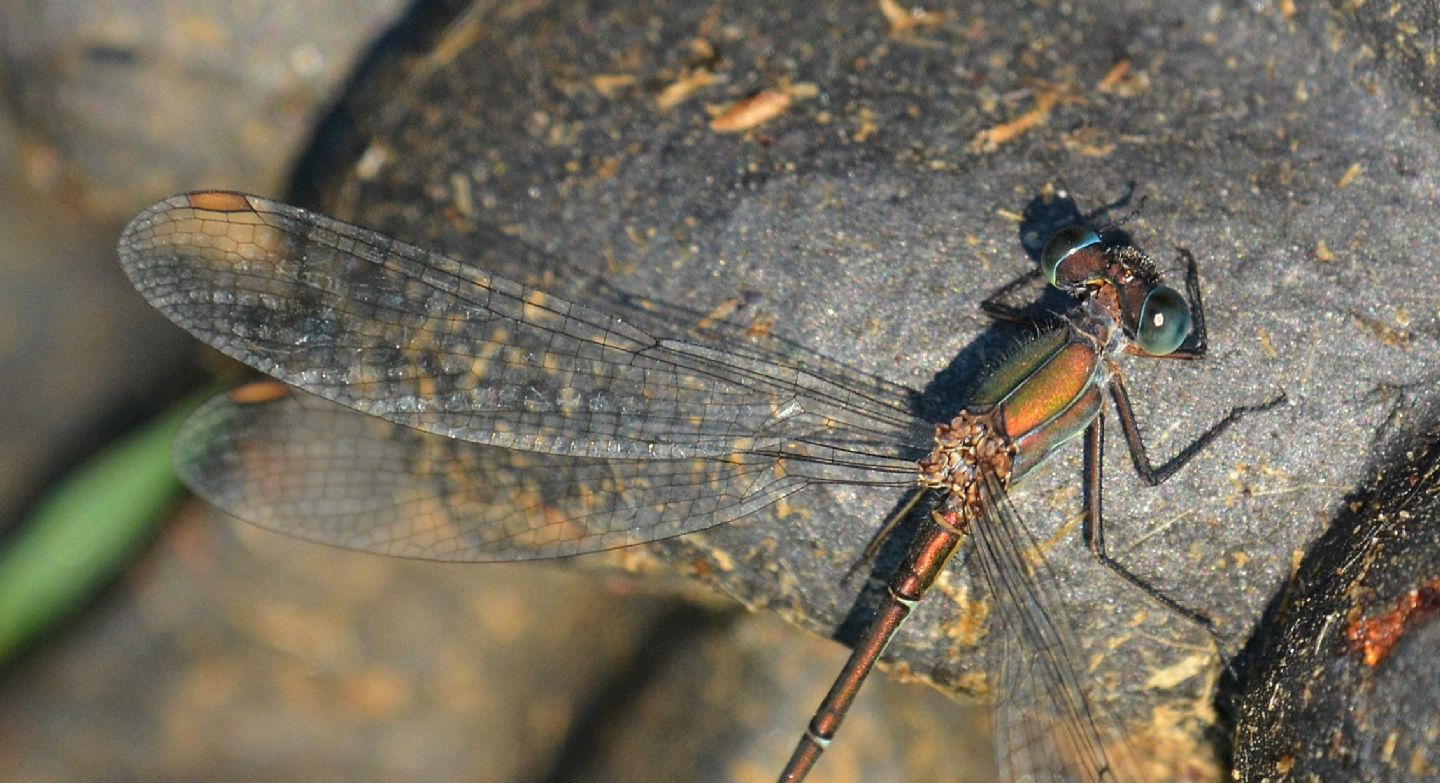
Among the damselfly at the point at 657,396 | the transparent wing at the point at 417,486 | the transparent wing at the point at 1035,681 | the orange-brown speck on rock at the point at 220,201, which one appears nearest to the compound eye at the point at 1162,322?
the damselfly at the point at 657,396

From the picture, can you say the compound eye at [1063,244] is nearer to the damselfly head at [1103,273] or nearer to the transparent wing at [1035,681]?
the damselfly head at [1103,273]

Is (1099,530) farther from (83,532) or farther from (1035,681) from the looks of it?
(83,532)

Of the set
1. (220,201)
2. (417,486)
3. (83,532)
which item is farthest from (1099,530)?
(83,532)

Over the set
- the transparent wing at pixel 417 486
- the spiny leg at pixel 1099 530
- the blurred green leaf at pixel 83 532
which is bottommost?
the blurred green leaf at pixel 83 532

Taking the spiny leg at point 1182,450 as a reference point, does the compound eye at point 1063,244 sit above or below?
above

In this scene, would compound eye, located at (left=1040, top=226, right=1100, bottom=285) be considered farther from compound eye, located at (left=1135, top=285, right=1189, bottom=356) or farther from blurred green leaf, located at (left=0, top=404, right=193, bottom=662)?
blurred green leaf, located at (left=0, top=404, right=193, bottom=662)

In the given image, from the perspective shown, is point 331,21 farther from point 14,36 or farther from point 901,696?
point 901,696
